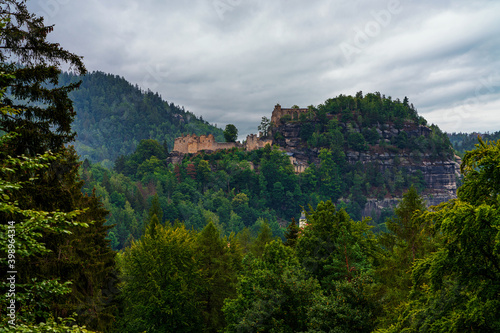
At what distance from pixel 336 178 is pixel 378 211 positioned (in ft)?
56.4

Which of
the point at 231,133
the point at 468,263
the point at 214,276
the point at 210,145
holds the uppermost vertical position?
the point at 231,133

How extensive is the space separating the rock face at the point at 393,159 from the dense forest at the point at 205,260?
97.5 metres

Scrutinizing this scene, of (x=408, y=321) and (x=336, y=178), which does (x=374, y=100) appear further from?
(x=408, y=321)

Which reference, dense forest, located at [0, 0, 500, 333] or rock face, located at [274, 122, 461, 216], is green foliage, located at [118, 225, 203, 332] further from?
rock face, located at [274, 122, 461, 216]

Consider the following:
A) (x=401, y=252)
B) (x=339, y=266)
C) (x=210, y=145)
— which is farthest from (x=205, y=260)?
(x=210, y=145)

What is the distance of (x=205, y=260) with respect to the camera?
2720 cm

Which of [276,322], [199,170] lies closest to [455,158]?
[199,170]

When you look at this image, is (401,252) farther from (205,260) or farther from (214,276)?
(205,260)

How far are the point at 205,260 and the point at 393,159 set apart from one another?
122m

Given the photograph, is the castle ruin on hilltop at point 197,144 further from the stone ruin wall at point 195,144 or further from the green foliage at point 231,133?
the green foliage at point 231,133

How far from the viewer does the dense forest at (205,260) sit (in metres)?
6.72

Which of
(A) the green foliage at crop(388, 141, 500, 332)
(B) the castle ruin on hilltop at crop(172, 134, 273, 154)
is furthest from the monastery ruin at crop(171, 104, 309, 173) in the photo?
(A) the green foliage at crop(388, 141, 500, 332)

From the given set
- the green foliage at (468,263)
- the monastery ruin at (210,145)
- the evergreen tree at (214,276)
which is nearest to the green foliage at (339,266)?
the green foliage at (468,263)

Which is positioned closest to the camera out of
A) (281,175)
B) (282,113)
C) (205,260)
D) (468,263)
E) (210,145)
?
(468,263)
